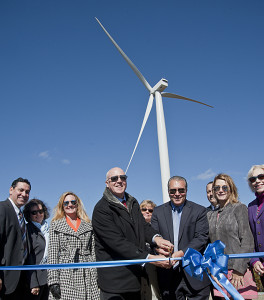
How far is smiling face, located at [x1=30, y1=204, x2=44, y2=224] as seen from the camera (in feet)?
23.7

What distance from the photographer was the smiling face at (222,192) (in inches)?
241

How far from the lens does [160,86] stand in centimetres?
2352

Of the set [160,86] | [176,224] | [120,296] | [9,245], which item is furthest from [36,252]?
[160,86]

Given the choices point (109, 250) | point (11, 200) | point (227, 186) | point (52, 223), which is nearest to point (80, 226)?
point (52, 223)

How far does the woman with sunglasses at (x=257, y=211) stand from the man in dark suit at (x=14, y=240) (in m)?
4.33

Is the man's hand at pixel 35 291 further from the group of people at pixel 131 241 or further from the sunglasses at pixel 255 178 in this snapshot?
the sunglasses at pixel 255 178

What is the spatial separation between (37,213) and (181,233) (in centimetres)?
352

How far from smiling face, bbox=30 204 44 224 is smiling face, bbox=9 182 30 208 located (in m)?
0.97

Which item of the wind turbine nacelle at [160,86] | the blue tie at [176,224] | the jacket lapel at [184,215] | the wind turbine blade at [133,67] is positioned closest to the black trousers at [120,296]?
the blue tie at [176,224]

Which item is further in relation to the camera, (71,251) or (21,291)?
(21,291)

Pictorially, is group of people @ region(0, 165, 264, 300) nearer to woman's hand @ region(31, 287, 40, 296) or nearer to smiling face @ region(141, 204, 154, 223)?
woman's hand @ region(31, 287, 40, 296)

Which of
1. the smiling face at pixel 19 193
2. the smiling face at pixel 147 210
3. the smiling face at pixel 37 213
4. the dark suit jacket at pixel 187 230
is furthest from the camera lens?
the smiling face at pixel 147 210

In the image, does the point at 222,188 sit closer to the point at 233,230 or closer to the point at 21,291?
the point at 233,230

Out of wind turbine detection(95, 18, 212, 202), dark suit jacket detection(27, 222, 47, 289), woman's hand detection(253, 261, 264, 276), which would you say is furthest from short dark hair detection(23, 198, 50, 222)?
wind turbine detection(95, 18, 212, 202)
